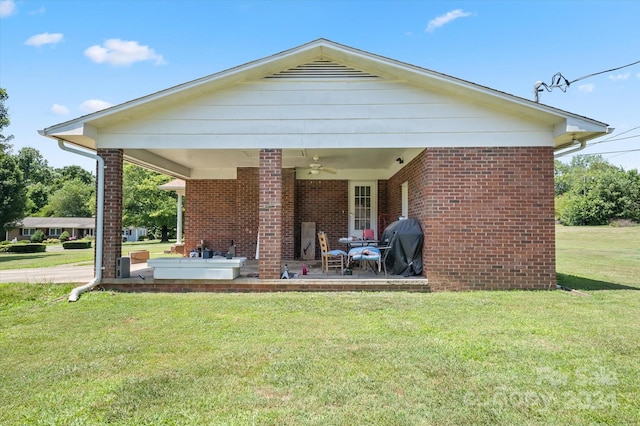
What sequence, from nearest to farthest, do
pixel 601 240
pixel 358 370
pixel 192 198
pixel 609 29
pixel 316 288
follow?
pixel 358 370 → pixel 316 288 → pixel 192 198 → pixel 609 29 → pixel 601 240

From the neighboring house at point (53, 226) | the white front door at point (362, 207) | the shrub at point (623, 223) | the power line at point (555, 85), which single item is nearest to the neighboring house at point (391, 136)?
the white front door at point (362, 207)

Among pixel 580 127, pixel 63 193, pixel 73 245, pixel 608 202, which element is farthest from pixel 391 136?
pixel 63 193

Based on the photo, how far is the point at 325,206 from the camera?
40.4 ft

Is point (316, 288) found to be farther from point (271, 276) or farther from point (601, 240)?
point (601, 240)

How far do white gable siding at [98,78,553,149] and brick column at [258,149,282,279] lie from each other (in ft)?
1.13

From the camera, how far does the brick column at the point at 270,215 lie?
7.27 meters

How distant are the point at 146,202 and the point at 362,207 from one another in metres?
32.9

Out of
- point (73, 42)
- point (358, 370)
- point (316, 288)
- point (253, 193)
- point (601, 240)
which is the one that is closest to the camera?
point (358, 370)

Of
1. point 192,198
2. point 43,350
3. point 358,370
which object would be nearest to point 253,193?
point 192,198

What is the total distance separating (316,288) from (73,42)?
9759 mm

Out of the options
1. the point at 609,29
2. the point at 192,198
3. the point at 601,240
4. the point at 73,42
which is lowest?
the point at 601,240

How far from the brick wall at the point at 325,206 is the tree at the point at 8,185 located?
933 inches

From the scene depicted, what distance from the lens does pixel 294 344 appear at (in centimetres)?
414

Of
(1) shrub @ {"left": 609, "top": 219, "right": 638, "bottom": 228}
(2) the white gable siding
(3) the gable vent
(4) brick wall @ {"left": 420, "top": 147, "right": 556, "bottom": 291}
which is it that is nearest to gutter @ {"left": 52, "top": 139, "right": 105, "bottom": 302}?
(2) the white gable siding
